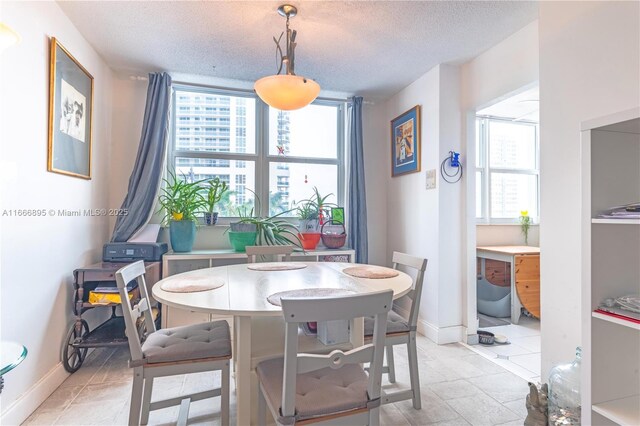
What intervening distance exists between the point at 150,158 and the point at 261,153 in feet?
3.46

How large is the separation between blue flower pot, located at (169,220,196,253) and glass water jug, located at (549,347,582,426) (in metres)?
2.69

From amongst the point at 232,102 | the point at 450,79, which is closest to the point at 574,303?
the point at 450,79

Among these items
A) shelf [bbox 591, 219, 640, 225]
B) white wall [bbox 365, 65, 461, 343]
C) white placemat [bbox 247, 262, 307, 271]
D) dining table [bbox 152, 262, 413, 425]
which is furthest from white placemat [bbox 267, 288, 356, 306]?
white wall [bbox 365, 65, 461, 343]

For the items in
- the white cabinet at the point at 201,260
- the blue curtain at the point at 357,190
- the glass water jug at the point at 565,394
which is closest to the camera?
the glass water jug at the point at 565,394

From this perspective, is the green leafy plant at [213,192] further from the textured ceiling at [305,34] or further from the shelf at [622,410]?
the shelf at [622,410]

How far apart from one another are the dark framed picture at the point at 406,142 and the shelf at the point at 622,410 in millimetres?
2199

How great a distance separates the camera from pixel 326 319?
3.16 feet

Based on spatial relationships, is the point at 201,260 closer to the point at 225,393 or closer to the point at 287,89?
the point at 225,393

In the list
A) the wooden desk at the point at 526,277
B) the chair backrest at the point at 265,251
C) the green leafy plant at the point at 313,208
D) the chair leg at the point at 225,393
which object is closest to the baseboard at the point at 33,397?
the chair leg at the point at 225,393

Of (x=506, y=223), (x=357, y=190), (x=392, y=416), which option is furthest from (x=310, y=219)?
(x=506, y=223)

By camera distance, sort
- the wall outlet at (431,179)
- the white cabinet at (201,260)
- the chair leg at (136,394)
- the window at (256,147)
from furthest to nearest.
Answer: the window at (256,147)
the wall outlet at (431,179)
the white cabinet at (201,260)
the chair leg at (136,394)

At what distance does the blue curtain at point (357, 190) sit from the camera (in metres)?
3.35

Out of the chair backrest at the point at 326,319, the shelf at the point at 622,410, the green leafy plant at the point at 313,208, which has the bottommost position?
the shelf at the point at 622,410

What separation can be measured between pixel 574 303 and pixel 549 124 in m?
0.98
